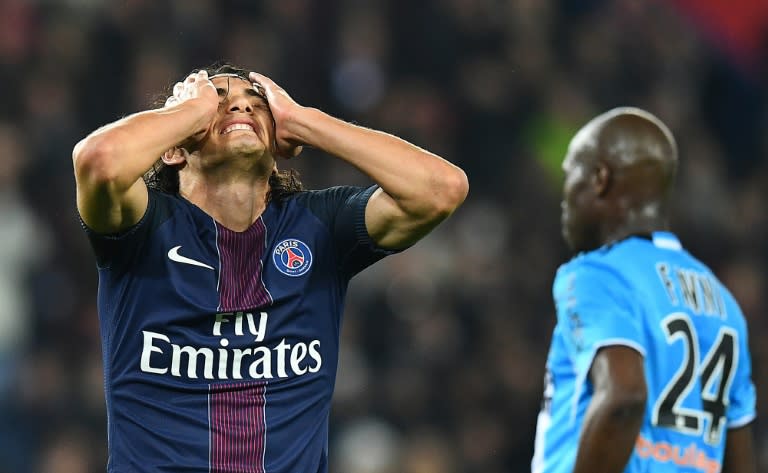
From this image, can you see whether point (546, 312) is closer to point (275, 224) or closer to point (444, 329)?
point (444, 329)

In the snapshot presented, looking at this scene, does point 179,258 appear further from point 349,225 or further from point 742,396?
point 742,396

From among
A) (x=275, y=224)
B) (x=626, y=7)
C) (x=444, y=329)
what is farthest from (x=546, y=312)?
(x=275, y=224)

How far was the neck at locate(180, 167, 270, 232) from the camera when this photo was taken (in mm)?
3607

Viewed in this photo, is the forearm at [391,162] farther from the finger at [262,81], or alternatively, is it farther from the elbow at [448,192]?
the finger at [262,81]

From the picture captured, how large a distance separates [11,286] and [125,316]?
4.34m

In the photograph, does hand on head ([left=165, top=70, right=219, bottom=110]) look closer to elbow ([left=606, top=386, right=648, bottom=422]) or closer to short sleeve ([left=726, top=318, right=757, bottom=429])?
elbow ([left=606, top=386, right=648, bottom=422])

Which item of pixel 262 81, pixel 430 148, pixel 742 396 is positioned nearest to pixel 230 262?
pixel 262 81

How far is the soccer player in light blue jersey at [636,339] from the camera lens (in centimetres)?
342

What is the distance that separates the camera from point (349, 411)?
776 centimetres

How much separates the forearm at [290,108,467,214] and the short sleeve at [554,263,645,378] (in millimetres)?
432

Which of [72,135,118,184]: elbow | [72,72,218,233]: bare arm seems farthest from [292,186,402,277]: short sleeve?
[72,135,118,184]: elbow

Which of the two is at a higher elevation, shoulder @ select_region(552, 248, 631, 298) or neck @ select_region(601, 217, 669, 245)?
neck @ select_region(601, 217, 669, 245)

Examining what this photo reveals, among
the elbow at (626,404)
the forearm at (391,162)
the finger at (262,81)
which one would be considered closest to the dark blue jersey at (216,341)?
the forearm at (391,162)

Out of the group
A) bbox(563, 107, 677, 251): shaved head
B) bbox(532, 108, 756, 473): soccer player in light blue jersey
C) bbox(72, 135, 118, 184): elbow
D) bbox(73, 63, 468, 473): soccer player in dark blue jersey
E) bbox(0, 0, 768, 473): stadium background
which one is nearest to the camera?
bbox(72, 135, 118, 184): elbow
